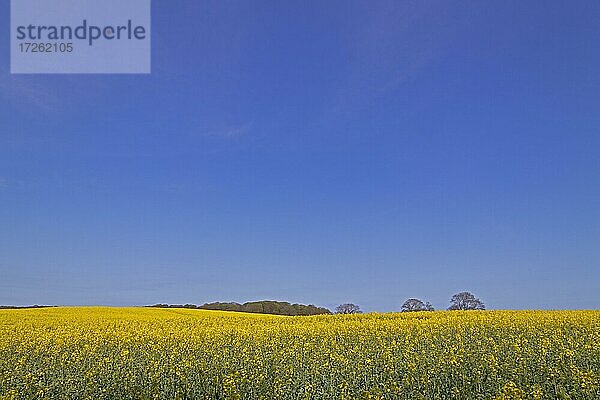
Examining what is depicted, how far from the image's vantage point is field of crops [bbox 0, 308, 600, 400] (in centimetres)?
838

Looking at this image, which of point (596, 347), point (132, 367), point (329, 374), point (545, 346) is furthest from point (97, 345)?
point (596, 347)

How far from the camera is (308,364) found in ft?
34.3

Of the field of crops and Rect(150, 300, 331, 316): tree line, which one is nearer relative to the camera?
the field of crops

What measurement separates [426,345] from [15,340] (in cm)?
1151

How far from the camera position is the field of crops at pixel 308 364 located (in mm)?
8383

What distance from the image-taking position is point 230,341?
49.6 feet

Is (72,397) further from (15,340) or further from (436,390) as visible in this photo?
(15,340)

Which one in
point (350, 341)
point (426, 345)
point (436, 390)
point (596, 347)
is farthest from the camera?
point (350, 341)

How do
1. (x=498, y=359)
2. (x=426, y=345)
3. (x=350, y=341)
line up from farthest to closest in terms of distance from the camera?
(x=350, y=341) → (x=426, y=345) → (x=498, y=359)

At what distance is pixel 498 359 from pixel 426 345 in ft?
9.68

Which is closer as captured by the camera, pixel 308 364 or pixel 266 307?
pixel 308 364

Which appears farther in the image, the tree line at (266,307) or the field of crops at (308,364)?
the tree line at (266,307)

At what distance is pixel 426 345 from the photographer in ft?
44.5

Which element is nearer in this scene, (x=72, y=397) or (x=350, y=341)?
(x=72, y=397)
